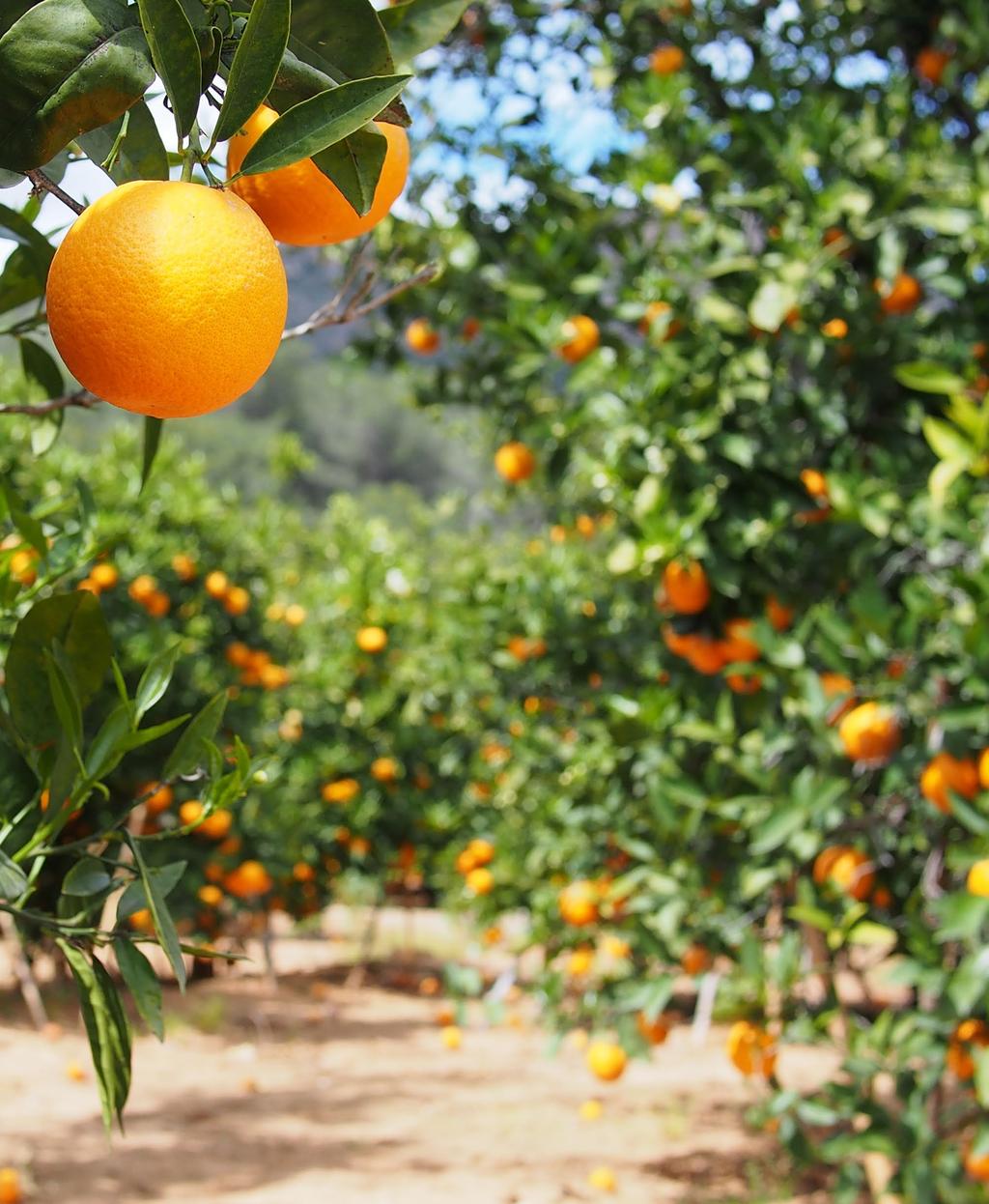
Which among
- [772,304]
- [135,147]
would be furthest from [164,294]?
[772,304]

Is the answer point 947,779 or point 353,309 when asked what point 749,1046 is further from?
point 353,309

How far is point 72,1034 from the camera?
193 inches

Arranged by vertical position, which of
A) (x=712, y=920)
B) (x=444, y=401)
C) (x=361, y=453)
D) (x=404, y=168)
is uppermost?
(x=404, y=168)

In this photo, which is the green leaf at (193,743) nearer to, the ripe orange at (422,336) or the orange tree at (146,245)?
the orange tree at (146,245)

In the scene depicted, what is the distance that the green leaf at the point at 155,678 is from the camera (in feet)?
2.59

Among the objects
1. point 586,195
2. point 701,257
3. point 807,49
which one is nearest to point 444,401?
point 586,195

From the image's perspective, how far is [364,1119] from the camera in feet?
13.9

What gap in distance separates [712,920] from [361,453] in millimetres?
37115

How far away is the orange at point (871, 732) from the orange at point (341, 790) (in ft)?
16.2

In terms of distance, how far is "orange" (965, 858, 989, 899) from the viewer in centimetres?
175

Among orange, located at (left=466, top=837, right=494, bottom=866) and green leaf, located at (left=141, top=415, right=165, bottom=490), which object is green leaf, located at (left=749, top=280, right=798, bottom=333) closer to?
green leaf, located at (left=141, top=415, right=165, bottom=490)

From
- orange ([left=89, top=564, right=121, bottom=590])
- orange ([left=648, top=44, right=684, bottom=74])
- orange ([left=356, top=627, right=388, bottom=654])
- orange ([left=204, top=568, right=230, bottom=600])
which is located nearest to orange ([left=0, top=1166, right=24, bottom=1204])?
orange ([left=89, top=564, right=121, bottom=590])

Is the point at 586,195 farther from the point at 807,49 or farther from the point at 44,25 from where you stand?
the point at 44,25

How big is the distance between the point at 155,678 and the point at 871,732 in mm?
1526
